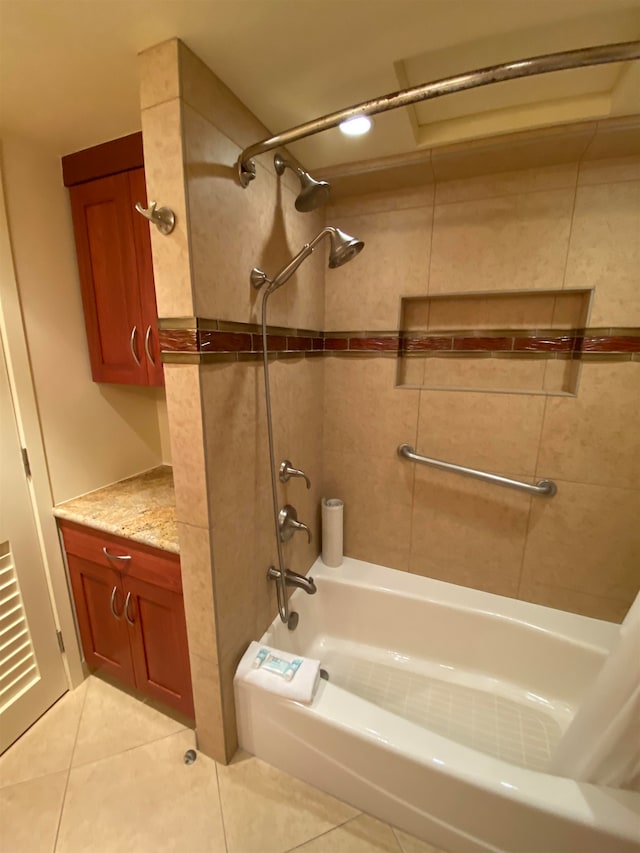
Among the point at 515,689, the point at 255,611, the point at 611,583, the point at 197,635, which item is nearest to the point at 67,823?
the point at 197,635

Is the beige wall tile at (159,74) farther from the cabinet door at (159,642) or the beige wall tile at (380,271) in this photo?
the cabinet door at (159,642)

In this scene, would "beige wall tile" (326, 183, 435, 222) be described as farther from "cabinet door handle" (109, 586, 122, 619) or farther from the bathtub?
"cabinet door handle" (109, 586, 122, 619)

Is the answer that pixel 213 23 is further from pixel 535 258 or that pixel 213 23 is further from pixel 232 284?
pixel 535 258

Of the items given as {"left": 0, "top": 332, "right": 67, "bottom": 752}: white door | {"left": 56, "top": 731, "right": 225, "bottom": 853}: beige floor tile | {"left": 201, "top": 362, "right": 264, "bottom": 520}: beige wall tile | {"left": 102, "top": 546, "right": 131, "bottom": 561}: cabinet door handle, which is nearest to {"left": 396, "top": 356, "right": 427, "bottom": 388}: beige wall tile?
{"left": 201, "top": 362, "right": 264, "bottom": 520}: beige wall tile

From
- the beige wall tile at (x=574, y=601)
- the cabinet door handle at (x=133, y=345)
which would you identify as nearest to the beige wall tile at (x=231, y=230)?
the cabinet door handle at (x=133, y=345)

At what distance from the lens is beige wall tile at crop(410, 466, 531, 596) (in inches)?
59.4

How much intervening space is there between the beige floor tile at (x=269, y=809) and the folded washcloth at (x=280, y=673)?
1.26 ft

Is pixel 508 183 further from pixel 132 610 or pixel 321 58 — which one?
pixel 132 610

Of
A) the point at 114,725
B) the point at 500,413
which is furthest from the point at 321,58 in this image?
the point at 114,725

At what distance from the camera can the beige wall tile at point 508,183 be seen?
1231 mm

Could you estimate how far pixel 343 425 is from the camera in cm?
172

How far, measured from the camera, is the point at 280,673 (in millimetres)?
1138

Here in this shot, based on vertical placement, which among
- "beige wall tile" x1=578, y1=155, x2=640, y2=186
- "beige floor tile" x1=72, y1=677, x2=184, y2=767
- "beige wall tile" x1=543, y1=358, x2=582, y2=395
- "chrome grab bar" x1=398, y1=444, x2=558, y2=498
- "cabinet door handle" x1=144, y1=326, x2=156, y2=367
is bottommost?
"beige floor tile" x1=72, y1=677, x2=184, y2=767

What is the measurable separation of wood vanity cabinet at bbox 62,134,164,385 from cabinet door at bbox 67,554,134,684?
789 millimetres
